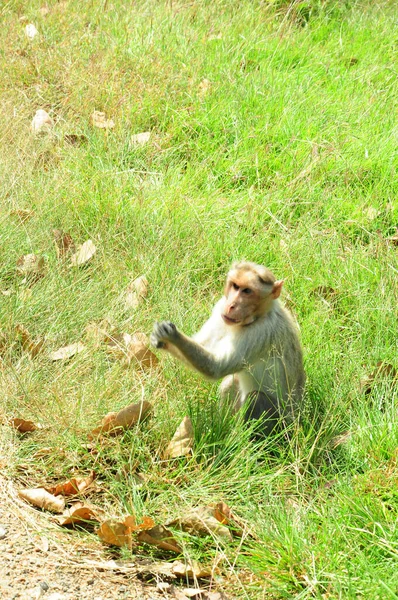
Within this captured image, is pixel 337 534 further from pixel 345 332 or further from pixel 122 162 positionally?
pixel 122 162

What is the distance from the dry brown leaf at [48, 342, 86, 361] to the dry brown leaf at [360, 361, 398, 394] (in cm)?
138

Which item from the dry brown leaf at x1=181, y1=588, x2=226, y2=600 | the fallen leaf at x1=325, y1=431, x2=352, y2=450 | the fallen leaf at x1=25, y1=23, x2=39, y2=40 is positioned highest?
the fallen leaf at x1=25, y1=23, x2=39, y2=40

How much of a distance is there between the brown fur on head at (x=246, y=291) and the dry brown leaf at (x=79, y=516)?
1.13 m

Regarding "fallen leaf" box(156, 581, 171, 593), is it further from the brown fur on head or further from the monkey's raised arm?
the brown fur on head

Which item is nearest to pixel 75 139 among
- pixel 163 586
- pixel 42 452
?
pixel 42 452

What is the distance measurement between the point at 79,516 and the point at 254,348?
3.95 ft

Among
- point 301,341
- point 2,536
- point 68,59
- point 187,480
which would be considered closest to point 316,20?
point 68,59

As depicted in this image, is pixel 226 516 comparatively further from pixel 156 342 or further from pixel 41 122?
pixel 41 122

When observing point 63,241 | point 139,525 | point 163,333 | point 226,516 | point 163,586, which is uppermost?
point 163,333

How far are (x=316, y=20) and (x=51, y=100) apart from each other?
261 cm

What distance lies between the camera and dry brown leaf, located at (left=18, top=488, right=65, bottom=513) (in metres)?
3.48

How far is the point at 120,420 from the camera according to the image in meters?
3.79

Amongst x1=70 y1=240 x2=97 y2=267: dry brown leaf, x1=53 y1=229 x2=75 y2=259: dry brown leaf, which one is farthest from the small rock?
x1=53 y1=229 x2=75 y2=259: dry brown leaf

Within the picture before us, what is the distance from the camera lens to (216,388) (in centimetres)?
444
